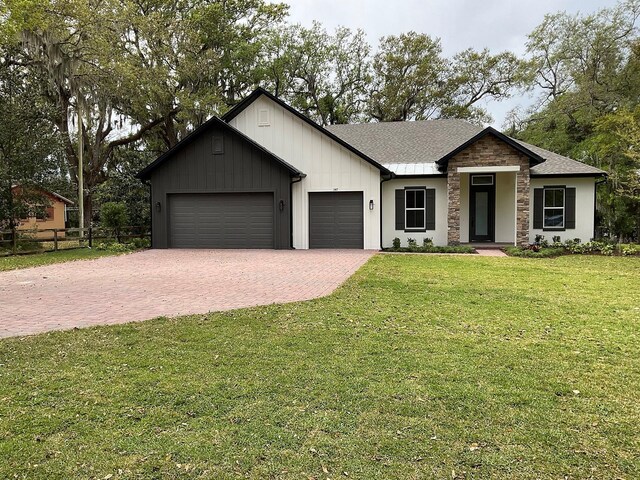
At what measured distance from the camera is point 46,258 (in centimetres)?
1396

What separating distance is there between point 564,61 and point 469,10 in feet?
29.2

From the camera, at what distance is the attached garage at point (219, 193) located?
16.3m

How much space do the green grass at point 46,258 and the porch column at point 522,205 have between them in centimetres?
1454

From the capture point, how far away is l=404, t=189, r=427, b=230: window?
1700cm

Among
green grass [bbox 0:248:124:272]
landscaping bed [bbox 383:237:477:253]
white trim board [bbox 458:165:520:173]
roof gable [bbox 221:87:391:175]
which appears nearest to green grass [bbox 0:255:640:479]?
landscaping bed [bbox 383:237:477:253]

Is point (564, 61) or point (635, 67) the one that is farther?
point (564, 61)

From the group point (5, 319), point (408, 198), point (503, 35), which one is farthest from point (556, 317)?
point (503, 35)

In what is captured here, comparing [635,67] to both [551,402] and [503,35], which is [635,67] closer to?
[503,35]

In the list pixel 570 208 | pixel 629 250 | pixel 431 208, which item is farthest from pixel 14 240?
pixel 629 250

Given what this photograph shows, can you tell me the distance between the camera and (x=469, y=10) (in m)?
20.4

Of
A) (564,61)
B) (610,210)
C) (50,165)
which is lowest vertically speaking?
(610,210)

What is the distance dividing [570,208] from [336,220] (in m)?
8.95

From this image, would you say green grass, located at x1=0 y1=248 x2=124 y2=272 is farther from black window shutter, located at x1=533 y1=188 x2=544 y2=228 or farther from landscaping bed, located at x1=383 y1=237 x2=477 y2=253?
black window shutter, located at x1=533 y1=188 x2=544 y2=228

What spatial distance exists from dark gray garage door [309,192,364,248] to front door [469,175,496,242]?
4.70 meters
